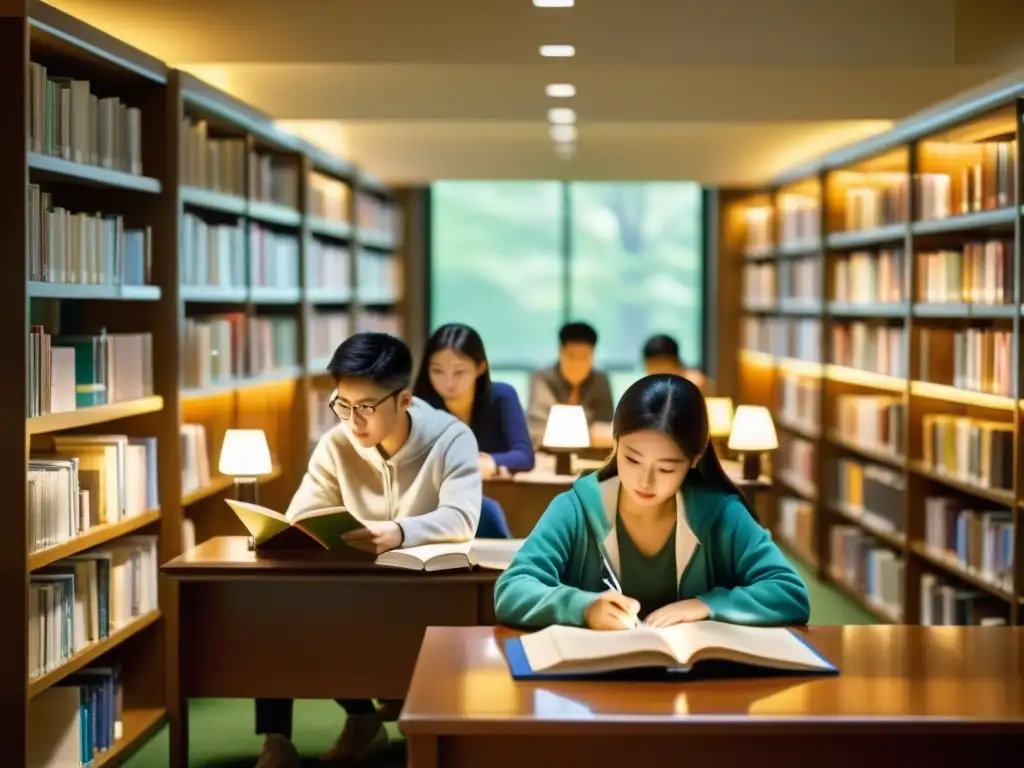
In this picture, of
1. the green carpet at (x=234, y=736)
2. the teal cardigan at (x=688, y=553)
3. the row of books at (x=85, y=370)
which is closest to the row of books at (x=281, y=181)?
the row of books at (x=85, y=370)

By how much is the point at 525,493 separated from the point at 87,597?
211 centimetres

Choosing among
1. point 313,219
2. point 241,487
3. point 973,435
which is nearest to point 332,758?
point 241,487

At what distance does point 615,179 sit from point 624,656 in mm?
9245

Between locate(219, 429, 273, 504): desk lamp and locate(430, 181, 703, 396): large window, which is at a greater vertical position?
locate(430, 181, 703, 396): large window

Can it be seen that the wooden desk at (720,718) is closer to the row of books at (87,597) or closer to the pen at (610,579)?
the pen at (610,579)

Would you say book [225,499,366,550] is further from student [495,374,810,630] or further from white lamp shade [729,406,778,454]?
white lamp shade [729,406,778,454]

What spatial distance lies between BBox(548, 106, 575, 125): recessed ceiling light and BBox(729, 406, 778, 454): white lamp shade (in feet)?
7.26

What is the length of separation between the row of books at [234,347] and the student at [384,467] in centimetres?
152

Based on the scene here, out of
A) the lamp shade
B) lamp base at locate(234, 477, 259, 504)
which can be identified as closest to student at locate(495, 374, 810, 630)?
lamp base at locate(234, 477, 259, 504)

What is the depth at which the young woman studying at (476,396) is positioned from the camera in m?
5.89

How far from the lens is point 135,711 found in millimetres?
5531

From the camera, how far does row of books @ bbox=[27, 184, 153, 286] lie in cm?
438

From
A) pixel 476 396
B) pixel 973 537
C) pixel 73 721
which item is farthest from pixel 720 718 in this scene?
pixel 973 537

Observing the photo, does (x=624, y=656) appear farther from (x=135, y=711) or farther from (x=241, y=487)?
(x=135, y=711)
